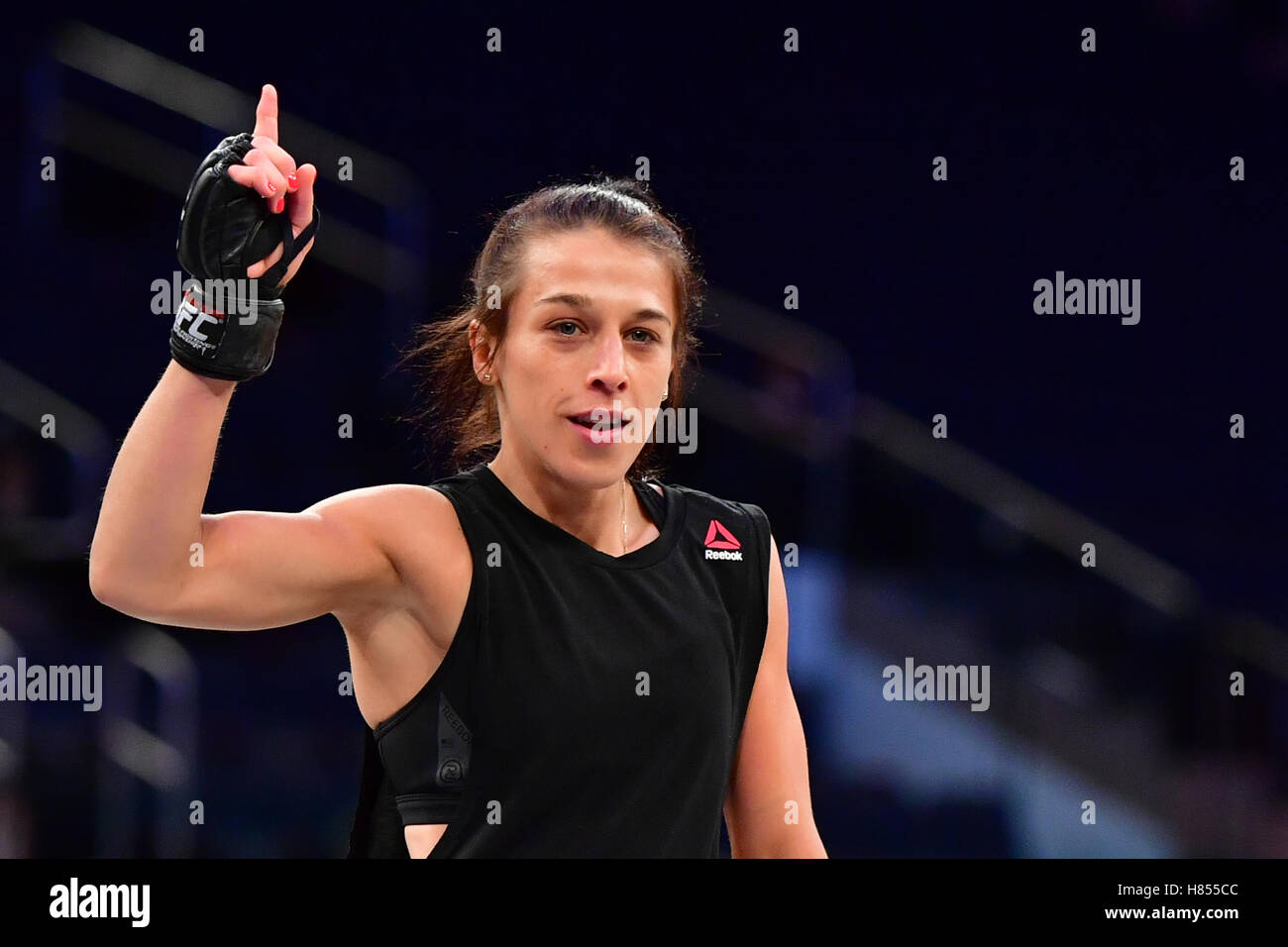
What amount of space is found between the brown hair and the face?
0.12 feet

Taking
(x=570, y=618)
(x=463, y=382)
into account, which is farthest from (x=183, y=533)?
(x=463, y=382)

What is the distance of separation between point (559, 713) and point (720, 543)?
0.36 meters

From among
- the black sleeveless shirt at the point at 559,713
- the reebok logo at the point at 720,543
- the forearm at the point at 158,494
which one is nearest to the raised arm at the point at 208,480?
the forearm at the point at 158,494

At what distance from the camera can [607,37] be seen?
499 cm

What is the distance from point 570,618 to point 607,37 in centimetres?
380

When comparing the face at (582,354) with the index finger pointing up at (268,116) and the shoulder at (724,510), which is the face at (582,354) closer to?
the shoulder at (724,510)

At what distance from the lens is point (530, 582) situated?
1586 millimetres

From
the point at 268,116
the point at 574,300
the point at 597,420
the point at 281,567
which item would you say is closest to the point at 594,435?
the point at 597,420

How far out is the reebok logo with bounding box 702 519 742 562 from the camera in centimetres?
176

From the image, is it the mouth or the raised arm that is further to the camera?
the mouth

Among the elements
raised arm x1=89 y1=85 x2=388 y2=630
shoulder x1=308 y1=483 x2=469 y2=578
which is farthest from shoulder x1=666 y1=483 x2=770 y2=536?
raised arm x1=89 y1=85 x2=388 y2=630

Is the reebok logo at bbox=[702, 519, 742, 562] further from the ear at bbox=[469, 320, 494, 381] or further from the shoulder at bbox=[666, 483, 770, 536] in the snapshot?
the ear at bbox=[469, 320, 494, 381]

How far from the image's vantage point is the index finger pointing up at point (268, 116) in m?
1.43

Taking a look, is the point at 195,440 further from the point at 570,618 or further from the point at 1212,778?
the point at 1212,778
